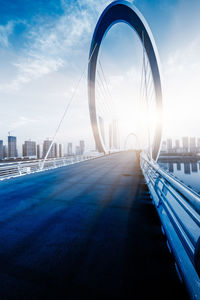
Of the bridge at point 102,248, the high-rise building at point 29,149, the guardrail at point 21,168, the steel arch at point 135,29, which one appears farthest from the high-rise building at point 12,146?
the bridge at point 102,248

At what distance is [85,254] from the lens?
206 centimetres

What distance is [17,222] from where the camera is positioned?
3.13 metres

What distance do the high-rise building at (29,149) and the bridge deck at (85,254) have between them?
11765 cm

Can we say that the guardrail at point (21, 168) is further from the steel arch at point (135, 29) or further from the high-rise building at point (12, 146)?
the high-rise building at point (12, 146)

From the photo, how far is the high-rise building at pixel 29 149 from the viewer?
11096cm

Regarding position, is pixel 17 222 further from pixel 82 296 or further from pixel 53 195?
pixel 82 296

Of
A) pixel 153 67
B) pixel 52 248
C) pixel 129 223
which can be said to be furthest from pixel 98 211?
pixel 153 67

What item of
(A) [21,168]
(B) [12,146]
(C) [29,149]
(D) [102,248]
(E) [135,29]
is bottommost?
(D) [102,248]

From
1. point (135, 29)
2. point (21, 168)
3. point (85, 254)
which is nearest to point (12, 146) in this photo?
point (21, 168)

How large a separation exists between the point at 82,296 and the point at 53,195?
3.83 metres

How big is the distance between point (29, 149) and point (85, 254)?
4965 inches

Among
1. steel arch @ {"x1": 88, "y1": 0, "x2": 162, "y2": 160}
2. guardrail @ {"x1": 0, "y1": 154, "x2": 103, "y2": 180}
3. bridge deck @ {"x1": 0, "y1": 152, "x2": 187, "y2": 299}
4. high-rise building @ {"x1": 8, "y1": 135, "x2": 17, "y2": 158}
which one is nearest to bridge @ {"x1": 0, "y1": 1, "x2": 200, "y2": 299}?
bridge deck @ {"x1": 0, "y1": 152, "x2": 187, "y2": 299}

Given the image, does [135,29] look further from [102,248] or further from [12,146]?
[12,146]

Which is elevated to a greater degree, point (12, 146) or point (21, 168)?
point (12, 146)
